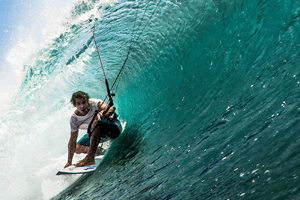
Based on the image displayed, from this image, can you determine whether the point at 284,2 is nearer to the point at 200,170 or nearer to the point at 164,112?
the point at 164,112

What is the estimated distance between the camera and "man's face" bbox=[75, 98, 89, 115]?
185 inches

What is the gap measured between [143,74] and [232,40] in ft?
9.36

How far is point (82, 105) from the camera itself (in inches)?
187

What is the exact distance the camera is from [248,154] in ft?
8.14

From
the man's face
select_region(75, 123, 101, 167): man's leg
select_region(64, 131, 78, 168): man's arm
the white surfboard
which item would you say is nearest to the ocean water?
the white surfboard

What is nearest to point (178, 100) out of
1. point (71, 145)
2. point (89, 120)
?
point (89, 120)

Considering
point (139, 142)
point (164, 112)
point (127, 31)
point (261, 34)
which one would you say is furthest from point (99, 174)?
point (127, 31)

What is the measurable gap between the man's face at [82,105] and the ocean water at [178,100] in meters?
1.09

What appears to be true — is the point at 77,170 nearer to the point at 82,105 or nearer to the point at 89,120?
the point at 89,120

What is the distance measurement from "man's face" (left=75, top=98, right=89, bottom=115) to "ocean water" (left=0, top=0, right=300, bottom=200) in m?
1.09

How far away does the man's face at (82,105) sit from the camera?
15.4 ft

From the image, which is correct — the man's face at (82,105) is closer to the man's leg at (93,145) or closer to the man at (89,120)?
the man at (89,120)

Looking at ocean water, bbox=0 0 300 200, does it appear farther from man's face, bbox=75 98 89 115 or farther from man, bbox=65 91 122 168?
man's face, bbox=75 98 89 115

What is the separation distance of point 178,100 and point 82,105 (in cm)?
175
